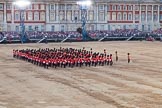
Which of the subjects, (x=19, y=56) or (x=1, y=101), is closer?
(x=1, y=101)

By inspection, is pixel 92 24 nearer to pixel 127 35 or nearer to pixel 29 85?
pixel 127 35

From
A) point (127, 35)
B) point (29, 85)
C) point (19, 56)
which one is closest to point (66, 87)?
point (29, 85)

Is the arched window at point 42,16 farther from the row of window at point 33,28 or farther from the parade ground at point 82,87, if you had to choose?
the parade ground at point 82,87

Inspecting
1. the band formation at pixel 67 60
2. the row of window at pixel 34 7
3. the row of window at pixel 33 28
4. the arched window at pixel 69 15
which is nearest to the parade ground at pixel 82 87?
the band formation at pixel 67 60

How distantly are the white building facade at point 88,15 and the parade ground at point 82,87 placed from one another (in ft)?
244

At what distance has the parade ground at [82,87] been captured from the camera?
78.3ft

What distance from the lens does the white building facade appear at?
115m

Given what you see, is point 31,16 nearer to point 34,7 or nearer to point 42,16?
point 34,7

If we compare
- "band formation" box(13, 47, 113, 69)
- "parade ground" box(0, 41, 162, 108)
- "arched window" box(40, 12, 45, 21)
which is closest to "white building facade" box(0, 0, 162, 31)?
"arched window" box(40, 12, 45, 21)

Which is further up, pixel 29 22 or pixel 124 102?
pixel 29 22

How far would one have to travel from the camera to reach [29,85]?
2984 cm

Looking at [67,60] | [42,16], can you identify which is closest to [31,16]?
[42,16]

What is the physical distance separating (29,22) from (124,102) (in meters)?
93.3

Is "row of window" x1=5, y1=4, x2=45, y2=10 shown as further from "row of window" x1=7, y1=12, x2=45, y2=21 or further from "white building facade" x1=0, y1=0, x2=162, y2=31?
"row of window" x1=7, y1=12, x2=45, y2=21
